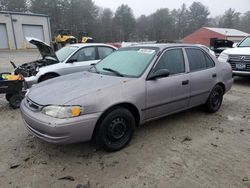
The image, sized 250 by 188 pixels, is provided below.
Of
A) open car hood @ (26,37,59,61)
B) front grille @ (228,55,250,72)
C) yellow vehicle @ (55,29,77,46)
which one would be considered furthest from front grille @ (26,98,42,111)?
yellow vehicle @ (55,29,77,46)

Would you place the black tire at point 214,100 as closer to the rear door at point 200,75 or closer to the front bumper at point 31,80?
the rear door at point 200,75

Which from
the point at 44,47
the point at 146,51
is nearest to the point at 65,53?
the point at 44,47

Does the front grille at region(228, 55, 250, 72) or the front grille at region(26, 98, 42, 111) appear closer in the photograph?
the front grille at region(26, 98, 42, 111)

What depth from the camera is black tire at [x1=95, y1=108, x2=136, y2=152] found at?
321cm

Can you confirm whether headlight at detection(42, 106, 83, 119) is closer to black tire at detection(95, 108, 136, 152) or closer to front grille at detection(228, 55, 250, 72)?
black tire at detection(95, 108, 136, 152)

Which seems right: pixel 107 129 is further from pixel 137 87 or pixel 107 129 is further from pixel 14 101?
pixel 14 101

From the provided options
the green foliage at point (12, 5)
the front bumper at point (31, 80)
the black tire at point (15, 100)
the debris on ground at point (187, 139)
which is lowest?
the debris on ground at point (187, 139)

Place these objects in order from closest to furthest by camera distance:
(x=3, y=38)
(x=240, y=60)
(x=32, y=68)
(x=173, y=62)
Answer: (x=173, y=62) → (x=32, y=68) → (x=240, y=60) → (x=3, y=38)

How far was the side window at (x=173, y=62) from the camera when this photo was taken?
396 cm

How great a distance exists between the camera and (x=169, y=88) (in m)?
3.93

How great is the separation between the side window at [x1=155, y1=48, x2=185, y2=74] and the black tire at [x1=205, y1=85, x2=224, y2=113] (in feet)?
3.91

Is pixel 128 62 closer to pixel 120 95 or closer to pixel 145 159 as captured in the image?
pixel 120 95

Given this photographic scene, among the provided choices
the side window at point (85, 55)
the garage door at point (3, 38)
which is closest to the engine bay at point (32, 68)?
the side window at point (85, 55)

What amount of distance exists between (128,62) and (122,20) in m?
62.7
